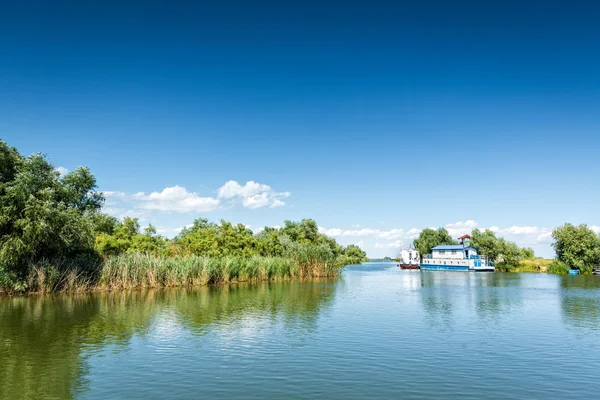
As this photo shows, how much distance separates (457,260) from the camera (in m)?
103

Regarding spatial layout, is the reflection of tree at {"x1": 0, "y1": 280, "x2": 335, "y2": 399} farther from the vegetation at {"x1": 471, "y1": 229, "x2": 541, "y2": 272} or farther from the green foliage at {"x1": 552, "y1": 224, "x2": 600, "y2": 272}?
the vegetation at {"x1": 471, "y1": 229, "x2": 541, "y2": 272}

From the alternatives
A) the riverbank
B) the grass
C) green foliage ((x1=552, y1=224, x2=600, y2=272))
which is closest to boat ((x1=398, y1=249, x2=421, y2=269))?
green foliage ((x1=552, y1=224, x2=600, y2=272))

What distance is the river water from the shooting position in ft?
41.0

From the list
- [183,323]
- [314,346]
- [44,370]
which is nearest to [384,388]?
[314,346]

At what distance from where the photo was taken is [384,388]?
12.6 metres

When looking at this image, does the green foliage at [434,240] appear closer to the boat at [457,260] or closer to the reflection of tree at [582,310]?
the boat at [457,260]

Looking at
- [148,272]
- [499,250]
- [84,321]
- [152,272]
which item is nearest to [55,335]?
[84,321]

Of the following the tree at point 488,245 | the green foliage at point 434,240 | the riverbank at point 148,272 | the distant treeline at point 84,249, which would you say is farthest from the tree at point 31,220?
the green foliage at point 434,240

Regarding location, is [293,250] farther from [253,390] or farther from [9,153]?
[253,390]

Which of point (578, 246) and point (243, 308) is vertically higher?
point (578, 246)

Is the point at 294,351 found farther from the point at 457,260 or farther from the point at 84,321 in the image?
the point at 457,260

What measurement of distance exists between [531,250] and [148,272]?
10971cm

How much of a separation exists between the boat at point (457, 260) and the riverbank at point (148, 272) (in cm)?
5487

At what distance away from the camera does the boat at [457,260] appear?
9975 cm
